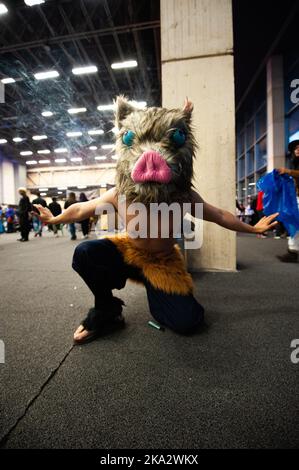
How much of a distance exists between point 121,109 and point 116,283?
0.87 metres

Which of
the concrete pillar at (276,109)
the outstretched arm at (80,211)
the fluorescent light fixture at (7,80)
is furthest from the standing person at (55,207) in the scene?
the concrete pillar at (276,109)

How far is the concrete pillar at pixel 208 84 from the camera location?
7.84 feet

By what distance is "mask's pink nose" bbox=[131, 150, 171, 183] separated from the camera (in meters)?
0.88

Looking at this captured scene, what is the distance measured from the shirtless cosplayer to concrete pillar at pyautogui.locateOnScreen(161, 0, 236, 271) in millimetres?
1166

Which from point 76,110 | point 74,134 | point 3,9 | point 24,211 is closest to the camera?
point 3,9

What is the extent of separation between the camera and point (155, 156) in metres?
0.89

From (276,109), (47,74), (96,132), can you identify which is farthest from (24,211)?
(96,132)

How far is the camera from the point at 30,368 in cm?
98

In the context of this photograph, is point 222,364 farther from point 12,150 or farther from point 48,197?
point 48,197

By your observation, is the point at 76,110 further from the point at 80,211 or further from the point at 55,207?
the point at 80,211

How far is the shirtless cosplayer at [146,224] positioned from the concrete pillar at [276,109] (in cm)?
805

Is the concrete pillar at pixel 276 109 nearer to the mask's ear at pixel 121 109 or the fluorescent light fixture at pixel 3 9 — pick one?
the fluorescent light fixture at pixel 3 9
